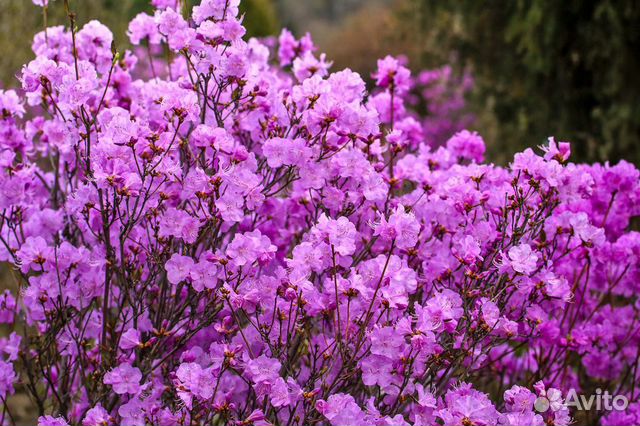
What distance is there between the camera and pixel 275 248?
2.28m

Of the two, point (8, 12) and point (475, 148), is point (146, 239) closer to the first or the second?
point (475, 148)

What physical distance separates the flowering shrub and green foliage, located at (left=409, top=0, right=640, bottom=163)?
297 cm

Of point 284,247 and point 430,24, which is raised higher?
point 430,24

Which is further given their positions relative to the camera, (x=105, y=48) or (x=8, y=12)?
(x=8, y=12)

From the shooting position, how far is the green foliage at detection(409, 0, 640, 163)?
18.4ft

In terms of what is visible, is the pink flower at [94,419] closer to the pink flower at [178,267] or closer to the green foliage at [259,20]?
the pink flower at [178,267]

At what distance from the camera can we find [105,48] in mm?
2908

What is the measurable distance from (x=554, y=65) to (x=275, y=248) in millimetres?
4512

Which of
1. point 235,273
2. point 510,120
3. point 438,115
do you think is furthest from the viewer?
point 438,115

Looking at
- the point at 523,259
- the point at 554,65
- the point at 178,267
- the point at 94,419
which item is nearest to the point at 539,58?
the point at 554,65

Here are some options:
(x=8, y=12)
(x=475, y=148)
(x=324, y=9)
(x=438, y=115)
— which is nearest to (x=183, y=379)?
(x=475, y=148)

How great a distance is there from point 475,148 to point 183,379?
1616 millimetres

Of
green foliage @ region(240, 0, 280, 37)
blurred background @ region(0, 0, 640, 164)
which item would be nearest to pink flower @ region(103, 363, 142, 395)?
blurred background @ region(0, 0, 640, 164)

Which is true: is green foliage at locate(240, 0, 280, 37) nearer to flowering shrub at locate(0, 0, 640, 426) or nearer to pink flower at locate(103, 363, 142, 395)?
flowering shrub at locate(0, 0, 640, 426)
